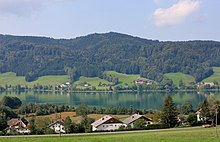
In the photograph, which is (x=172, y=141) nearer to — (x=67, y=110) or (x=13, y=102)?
(x=67, y=110)

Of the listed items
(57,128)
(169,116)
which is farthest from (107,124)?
(169,116)

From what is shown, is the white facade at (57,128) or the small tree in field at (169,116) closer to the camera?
the white facade at (57,128)

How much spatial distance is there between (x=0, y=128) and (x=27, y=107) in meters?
33.5

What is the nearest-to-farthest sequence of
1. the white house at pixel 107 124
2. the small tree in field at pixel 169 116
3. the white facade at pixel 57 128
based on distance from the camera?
the white facade at pixel 57 128, the small tree in field at pixel 169 116, the white house at pixel 107 124

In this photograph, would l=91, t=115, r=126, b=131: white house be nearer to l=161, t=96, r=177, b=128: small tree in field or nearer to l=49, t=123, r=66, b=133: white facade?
l=49, t=123, r=66, b=133: white facade

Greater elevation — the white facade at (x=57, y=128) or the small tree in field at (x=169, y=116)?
the small tree in field at (x=169, y=116)

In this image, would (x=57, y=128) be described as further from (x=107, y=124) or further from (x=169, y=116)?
(x=169, y=116)

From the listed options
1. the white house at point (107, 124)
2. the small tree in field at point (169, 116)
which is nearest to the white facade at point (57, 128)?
the white house at point (107, 124)

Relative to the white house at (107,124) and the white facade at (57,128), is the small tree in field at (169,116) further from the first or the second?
the white facade at (57,128)

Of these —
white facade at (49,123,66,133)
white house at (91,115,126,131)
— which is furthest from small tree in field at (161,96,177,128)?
white facade at (49,123,66,133)

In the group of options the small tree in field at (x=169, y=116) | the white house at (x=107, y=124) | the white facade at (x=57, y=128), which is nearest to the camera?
the white facade at (x=57, y=128)

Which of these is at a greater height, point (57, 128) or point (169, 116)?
point (169, 116)

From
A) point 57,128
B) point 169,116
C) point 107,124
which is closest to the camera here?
point 169,116

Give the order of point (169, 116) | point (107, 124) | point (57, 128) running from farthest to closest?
1. point (107, 124)
2. point (57, 128)
3. point (169, 116)
